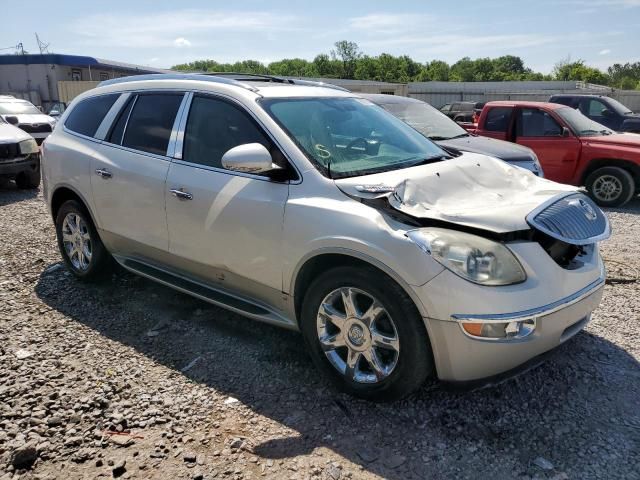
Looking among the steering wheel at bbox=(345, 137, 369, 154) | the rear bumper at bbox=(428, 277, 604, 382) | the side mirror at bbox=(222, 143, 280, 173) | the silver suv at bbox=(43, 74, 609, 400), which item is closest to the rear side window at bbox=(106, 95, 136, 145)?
the silver suv at bbox=(43, 74, 609, 400)

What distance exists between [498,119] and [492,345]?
8.17 m

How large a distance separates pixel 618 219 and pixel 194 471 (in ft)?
24.5

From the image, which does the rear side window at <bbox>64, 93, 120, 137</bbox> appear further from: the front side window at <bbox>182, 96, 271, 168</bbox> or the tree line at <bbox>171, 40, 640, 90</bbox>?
the tree line at <bbox>171, 40, 640, 90</bbox>

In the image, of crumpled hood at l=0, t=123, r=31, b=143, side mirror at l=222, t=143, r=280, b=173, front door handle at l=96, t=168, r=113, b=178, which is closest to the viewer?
side mirror at l=222, t=143, r=280, b=173

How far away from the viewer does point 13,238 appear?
665cm

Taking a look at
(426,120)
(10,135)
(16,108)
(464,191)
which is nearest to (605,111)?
(426,120)


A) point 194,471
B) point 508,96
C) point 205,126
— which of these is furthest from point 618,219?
point 508,96

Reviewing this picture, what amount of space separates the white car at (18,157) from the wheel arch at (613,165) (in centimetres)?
972

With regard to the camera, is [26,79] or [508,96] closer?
[508,96]

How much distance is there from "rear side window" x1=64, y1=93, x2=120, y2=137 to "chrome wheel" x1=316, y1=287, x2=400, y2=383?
2.87 meters

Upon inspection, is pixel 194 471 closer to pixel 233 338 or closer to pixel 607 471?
pixel 233 338

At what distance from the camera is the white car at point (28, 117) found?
14.7 metres

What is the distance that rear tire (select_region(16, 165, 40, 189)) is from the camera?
392 inches

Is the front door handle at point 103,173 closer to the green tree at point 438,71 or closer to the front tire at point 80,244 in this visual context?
the front tire at point 80,244
